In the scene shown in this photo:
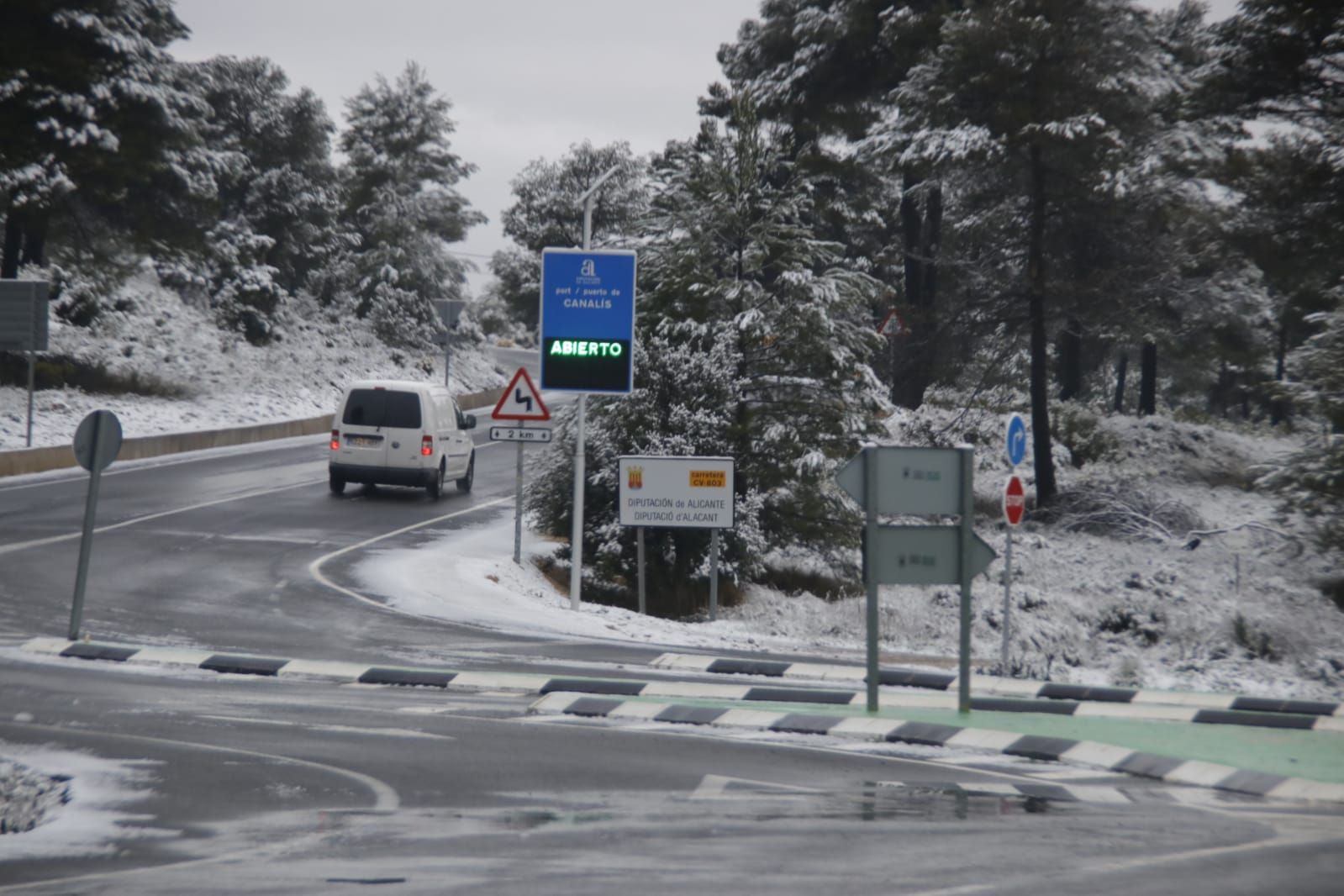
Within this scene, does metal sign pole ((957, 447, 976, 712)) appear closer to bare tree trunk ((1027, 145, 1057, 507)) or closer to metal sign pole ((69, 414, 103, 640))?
metal sign pole ((69, 414, 103, 640))

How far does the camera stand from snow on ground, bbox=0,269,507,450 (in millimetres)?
35156

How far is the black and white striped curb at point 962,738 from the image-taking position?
28.0 feet


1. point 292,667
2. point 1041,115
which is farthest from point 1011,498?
A: point 1041,115

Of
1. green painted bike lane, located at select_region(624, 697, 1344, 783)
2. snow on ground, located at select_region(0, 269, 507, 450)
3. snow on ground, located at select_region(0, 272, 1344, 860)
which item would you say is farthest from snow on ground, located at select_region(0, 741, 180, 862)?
snow on ground, located at select_region(0, 269, 507, 450)

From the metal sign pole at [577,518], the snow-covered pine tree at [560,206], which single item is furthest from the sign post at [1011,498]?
the snow-covered pine tree at [560,206]

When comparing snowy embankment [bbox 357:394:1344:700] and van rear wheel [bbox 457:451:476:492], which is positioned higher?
van rear wheel [bbox 457:451:476:492]

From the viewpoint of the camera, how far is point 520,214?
3093 inches

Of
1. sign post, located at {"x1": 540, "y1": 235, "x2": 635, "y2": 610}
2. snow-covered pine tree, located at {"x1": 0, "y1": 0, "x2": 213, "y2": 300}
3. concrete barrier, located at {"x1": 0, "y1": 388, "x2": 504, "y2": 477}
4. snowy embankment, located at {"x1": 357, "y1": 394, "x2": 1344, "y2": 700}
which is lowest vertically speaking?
snowy embankment, located at {"x1": 357, "y1": 394, "x2": 1344, "y2": 700}

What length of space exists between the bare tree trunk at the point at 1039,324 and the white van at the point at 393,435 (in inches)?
495

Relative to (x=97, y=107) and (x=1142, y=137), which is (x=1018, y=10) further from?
(x=97, y=107)

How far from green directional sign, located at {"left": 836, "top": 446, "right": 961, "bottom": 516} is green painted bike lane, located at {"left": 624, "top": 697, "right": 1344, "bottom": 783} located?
163 centimetres

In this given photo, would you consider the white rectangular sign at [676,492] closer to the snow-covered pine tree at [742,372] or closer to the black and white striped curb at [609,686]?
the snow-covered pine tree at [742,372]

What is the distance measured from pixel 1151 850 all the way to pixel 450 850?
325cm

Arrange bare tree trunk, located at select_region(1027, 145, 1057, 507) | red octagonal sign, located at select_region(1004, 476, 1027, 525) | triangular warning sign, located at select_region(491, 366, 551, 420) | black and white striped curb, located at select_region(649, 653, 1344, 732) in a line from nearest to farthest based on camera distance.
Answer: black and white striped curb, located at select_region(649, 653, 1344, 732) → red octagonal sign, located at select_region(1004, 476, 1027, 525) → triangular warning sign, located at select_region(491, 366, 551, 420) → bare tree trunk, located at select_region(1027, 145, 1057, 507)
